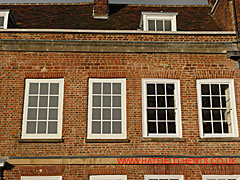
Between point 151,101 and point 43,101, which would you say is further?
point 151,101

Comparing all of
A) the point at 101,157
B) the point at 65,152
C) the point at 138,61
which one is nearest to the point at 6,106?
the point at 65,152

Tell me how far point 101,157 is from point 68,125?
1.72 meters

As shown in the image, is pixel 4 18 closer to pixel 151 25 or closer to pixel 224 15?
pixel 151 25

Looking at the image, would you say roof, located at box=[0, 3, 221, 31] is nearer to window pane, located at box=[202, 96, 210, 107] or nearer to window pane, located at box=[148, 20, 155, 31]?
window pane, located at box=[148, 20, 155, 31]

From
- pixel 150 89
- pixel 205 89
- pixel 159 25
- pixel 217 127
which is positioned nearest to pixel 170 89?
pixel 150 89

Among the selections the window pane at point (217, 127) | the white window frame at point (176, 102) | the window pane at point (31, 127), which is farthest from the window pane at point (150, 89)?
the window pane at point (31, 127)

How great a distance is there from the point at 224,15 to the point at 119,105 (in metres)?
6.92

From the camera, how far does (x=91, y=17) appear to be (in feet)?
50.8

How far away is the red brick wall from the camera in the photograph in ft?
42.4

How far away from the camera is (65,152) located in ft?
35.6

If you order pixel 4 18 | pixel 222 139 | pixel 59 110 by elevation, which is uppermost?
pixel 4 18

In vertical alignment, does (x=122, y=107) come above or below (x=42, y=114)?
above

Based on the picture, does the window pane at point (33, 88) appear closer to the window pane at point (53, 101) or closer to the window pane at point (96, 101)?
the window pane at point (53, 101)

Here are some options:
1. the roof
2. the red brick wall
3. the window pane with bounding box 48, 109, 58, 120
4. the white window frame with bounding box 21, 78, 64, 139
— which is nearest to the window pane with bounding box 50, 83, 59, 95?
the white window frame with bounding box 21, 78, 64, 139
